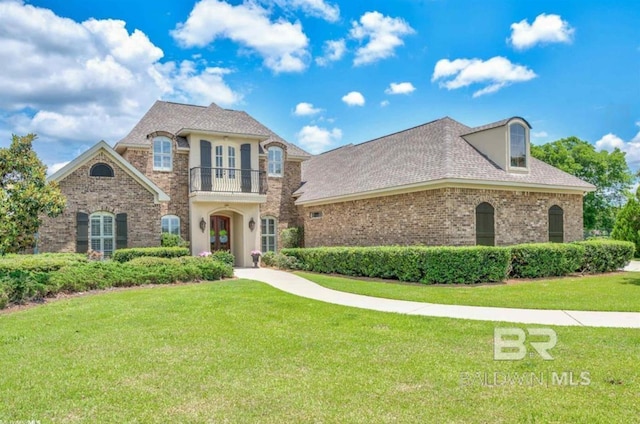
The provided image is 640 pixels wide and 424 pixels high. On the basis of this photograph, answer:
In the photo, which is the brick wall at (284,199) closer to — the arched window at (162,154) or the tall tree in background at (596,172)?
the arched window at (162,154)

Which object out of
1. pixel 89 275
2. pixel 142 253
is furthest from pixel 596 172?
pixel 89 275

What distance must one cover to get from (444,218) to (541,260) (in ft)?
11.4

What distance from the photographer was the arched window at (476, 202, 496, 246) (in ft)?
54.9

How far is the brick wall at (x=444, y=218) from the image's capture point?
53.3 feet

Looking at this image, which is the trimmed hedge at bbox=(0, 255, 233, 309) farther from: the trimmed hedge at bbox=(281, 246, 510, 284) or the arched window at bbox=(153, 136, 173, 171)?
the arched window at bbox=(153, 136, 173, 171)

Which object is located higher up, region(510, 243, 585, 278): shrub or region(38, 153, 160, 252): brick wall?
region(38, 153, 160, 252): brick wall

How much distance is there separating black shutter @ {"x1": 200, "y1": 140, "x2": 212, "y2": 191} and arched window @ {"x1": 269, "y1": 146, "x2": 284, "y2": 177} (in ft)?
12.0

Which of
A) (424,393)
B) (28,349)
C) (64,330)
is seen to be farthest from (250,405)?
(64,330)

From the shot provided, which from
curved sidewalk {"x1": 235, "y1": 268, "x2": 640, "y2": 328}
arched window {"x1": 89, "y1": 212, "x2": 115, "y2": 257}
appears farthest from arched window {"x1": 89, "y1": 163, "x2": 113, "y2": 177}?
curved sidewalk {"x1": 235, "y1": 268, "x2": 640, "y2": 328}

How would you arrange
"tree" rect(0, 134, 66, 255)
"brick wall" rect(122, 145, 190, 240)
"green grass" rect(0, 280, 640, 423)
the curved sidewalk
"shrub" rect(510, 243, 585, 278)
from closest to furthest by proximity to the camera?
"green grass" rect(0, 280, 640, 423), the curved sidewalk, "tree" rect(0, 134, 66, 255), "shrub" rect(510, 243, 585, 278), "brick wall" rect(122, 145, 190, 240)

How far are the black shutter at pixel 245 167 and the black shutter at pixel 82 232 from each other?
23.6ft

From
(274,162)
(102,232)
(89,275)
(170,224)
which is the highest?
(274,162)

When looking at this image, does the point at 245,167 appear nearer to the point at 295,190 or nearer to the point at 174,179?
the point at 174,179

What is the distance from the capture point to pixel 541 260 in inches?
620
